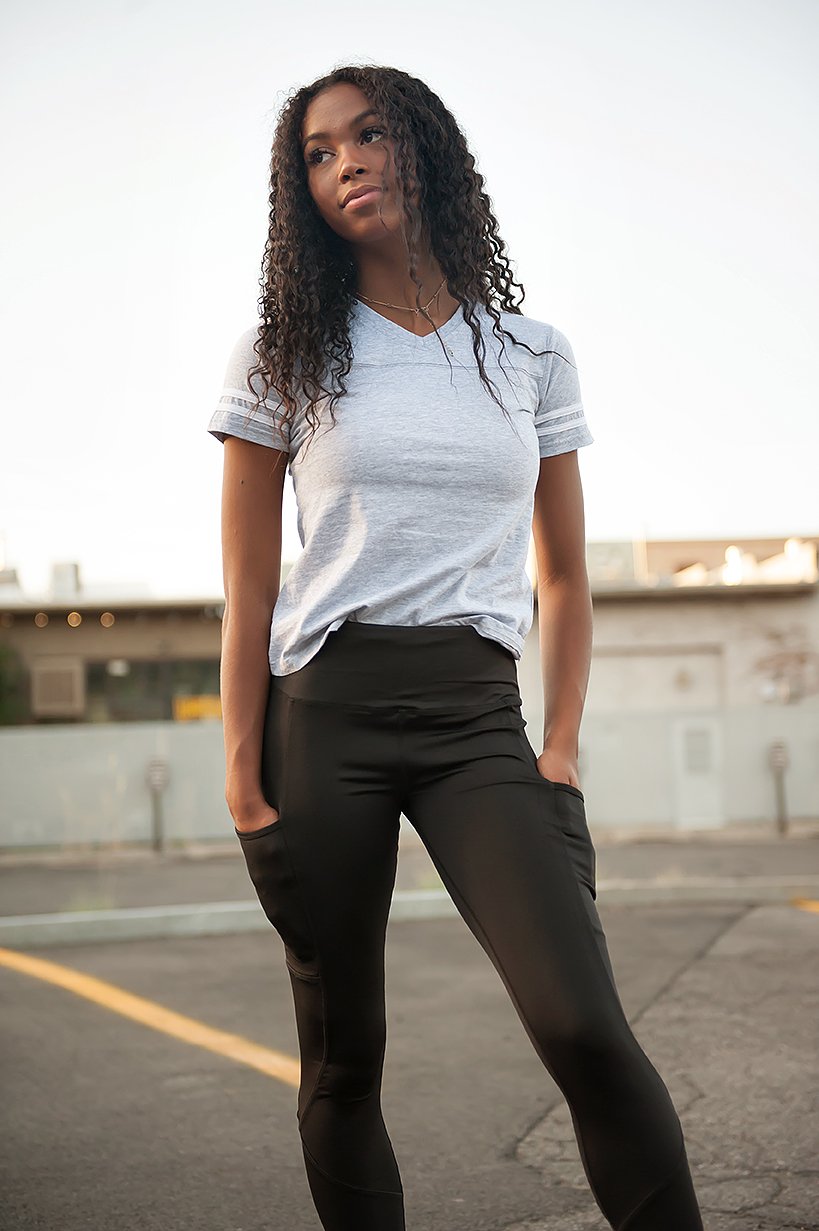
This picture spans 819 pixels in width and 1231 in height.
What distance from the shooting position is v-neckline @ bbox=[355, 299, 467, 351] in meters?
1.77

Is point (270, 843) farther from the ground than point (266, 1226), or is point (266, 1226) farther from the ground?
point (270, 843)

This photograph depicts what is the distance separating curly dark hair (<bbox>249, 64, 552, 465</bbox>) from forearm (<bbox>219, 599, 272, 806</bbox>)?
0.30m

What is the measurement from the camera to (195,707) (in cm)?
2006

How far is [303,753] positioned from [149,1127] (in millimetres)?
2121

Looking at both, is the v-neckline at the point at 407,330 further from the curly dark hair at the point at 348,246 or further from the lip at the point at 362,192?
the lip at the point at 362,192

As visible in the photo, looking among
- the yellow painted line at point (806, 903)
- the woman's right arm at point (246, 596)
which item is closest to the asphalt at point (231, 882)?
the yellow painted line at point (806, 903)

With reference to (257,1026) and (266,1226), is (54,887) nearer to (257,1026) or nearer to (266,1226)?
(257,1026)

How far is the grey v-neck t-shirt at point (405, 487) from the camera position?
167 centimetres

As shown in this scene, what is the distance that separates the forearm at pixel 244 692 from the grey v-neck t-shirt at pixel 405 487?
0.02 metres

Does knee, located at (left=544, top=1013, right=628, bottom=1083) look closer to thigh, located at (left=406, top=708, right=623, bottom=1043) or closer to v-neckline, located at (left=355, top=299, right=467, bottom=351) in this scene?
thigh, located at (left=406, top=708, right=623, bottom=1043)

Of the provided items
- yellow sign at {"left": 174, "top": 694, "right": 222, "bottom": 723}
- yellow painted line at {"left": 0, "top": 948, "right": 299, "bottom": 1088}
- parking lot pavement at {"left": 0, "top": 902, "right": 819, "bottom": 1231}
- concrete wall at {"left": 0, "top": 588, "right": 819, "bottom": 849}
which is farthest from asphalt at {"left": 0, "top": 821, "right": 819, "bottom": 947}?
yellow sign at {"left": 174, "top": 694, "right": 222, "bottom": 723}

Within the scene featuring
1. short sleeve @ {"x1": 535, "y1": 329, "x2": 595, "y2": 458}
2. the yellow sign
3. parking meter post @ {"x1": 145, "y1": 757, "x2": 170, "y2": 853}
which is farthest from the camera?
the yellow sign

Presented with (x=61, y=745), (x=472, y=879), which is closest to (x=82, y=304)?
(x=61, y=745)

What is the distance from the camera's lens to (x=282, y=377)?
1.73 meters
